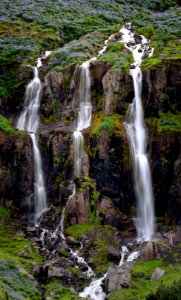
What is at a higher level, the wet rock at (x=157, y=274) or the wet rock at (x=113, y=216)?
the wet rock at (x=113, y=216)

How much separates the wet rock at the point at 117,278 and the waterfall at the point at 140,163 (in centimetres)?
557

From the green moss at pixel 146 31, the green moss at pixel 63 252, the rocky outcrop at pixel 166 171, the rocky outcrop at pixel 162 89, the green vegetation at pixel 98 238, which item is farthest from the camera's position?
the green moss at pixel 146 31

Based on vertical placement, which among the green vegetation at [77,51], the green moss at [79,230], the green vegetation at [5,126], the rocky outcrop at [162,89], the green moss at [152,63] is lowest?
the green moss at [79,230]

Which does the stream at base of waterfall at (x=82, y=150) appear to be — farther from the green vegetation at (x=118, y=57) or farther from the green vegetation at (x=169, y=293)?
the green vegetation at (x=169, y=293)

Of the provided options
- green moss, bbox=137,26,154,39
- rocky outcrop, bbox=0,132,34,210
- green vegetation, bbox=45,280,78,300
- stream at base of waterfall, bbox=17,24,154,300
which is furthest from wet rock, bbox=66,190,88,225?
green moss, bbox=137,26,154,39

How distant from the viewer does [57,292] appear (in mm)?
24562

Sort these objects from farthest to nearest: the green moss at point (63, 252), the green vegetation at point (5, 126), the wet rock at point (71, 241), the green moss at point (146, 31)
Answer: the green moss at point (146, 31) < the green vegetation at point (5, 126) < the wet rock at point (71, 241) < the green moss at point (63, 252)

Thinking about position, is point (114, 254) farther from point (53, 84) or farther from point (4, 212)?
point (53, 84)

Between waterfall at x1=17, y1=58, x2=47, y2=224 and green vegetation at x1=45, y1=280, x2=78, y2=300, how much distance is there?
7.72 metres

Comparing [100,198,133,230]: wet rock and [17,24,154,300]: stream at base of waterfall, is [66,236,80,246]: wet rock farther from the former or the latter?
[100,198,133,230]: wet rock

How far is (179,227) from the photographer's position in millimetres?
31469

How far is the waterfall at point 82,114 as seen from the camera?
112ft

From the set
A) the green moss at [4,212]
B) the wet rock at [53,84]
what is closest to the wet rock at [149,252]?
the green moss at [4,212]

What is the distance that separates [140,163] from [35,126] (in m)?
9.31
